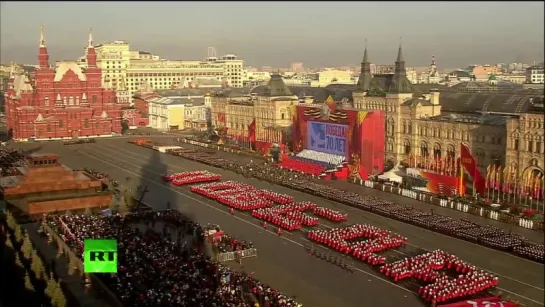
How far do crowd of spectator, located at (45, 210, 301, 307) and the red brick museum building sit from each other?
1593 inches

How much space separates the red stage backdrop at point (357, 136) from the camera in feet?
136

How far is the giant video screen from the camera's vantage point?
43594 mm

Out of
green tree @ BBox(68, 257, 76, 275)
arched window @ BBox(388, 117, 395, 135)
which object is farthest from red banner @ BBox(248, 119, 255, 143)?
green tree @ BBox(68, 257, 76, 275)

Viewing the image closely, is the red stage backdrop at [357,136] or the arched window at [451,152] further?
the red stage backdrop at [357,136]

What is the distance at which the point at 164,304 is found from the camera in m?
17.6

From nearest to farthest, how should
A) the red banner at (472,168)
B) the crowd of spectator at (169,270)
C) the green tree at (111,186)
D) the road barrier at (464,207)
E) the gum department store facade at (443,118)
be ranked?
the crowd of spectator at (169,270), the road barrier at (464,207), the gum department store facade at (443,118), the red banner at (472,168), the green tree at (111,186)

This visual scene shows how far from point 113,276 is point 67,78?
172 ft

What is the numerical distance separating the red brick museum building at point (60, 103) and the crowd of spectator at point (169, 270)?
133 ft

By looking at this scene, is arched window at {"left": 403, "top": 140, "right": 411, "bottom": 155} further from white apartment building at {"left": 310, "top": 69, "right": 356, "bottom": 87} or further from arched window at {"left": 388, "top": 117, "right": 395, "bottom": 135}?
white apartment building at {"left": 310, "top": 69, "right": 356, "bottom": 87}

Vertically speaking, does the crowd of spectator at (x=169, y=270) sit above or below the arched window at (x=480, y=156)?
below

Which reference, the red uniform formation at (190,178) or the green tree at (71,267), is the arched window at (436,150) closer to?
the red uniform formation at (190,178)

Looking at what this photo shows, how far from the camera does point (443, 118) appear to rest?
4125cm

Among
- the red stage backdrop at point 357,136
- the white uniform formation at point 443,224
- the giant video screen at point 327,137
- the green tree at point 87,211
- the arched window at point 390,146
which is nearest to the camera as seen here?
the white uniform formation at point 443,224

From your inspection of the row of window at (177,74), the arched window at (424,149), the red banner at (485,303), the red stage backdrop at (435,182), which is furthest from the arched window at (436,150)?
the row of window at (177,74)
